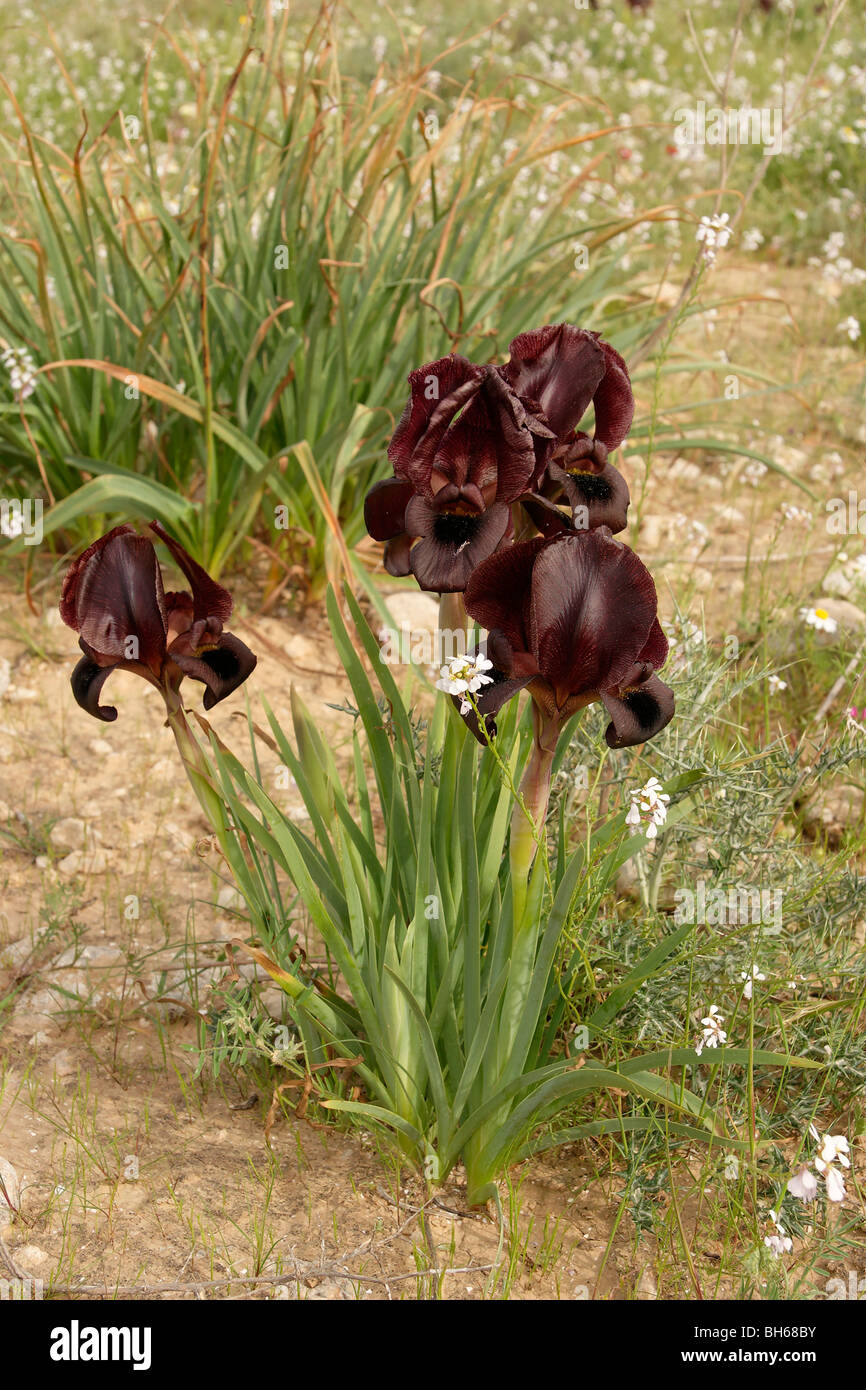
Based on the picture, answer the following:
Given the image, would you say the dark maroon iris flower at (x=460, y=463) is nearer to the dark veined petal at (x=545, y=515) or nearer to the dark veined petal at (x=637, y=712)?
the dark veined petal at (x=545, y=515)

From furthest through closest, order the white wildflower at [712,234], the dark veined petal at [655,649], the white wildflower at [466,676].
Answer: the white wildflower at [712,234] < the dark veined petal at [655,649] < the white wildflower at [466,676]

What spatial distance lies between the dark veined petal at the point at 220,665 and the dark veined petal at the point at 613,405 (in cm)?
59

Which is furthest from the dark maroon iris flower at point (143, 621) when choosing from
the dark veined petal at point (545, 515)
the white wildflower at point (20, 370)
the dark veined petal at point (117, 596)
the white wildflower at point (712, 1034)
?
the white wildflower at point (20, 370)

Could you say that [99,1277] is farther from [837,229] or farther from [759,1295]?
[837,229]

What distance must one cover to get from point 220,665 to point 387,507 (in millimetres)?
337

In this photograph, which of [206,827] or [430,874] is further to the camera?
[206,827]

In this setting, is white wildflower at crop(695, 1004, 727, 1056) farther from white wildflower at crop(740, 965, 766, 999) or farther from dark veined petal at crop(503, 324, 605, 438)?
dark veined petal at crop(503, 324, 605, 438)

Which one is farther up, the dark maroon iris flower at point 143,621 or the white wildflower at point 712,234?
the white wildflower at point 712,234

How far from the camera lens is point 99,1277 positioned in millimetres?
1755

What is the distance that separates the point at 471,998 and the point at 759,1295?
0.61m

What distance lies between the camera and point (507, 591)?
56.4 inches

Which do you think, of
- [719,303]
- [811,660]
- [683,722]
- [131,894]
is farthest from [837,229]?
[131,894]

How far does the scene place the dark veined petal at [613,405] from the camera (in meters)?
1.63

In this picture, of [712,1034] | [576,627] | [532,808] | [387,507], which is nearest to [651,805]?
[532,808]
